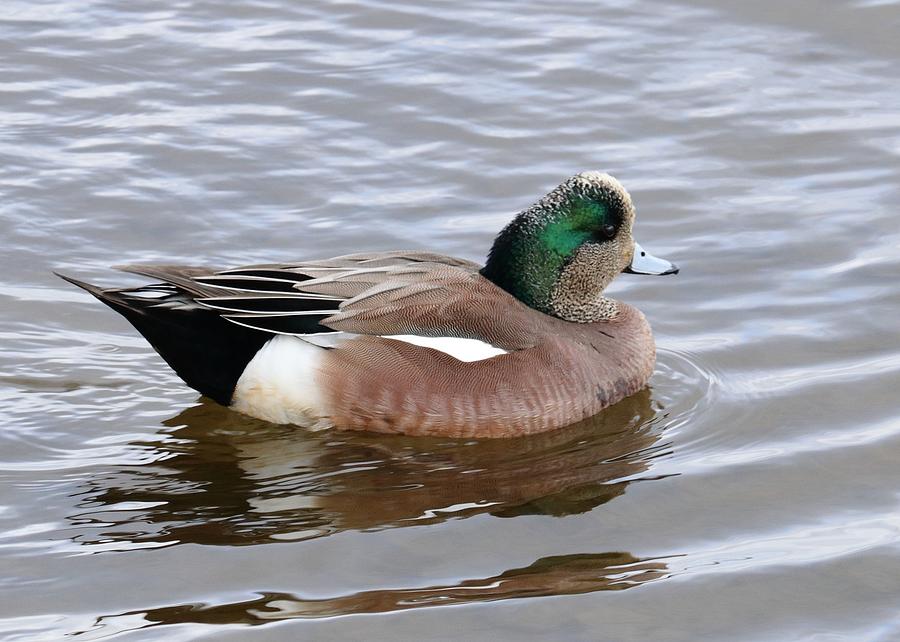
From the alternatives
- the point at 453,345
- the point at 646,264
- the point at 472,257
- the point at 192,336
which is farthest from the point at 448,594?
the point at 472,257

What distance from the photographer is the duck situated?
6.13m

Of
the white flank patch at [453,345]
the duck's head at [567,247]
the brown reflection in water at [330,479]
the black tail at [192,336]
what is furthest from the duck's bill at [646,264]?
the black tail at [192,336]

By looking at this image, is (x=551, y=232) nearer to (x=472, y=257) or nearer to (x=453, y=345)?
(x=453, y=345)

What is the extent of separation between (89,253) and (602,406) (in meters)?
2.80

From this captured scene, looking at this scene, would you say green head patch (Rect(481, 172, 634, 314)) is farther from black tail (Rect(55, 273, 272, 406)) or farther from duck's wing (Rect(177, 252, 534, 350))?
black tail (Rect(55, 273, 272, 406))

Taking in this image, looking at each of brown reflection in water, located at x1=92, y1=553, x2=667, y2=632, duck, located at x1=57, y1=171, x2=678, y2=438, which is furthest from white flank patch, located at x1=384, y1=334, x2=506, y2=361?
brown reflection in water, located at x1=92, y1=553, x2=667, y2=632

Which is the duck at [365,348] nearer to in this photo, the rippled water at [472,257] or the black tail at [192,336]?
the black tail at [192,336]

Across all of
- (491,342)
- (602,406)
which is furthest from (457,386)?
(602,406)

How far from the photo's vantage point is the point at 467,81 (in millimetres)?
9500

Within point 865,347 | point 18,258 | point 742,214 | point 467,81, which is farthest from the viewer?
point 467,81

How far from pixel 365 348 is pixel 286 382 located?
14.1 inches

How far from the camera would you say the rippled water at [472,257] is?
4918 millimetres

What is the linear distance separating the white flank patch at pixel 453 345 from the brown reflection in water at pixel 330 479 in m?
0.35

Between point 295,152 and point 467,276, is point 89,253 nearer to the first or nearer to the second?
point 295,152
